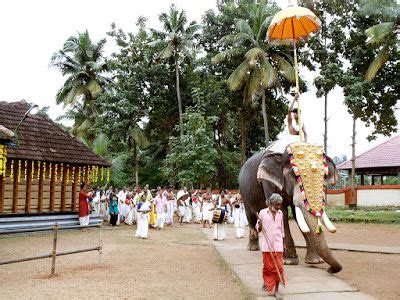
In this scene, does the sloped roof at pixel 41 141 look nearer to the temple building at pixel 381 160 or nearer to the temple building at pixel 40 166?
the temple building at pixel 40 166

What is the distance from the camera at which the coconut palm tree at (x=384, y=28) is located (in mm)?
19891

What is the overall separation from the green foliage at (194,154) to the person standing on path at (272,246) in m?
19.7

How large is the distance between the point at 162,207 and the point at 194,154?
880cm

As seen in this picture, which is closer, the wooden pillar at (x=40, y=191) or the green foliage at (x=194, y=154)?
the wooden pillar at (x=40, y=191)

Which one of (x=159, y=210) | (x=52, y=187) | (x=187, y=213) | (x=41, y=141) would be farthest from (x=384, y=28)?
(x=52, y=187)

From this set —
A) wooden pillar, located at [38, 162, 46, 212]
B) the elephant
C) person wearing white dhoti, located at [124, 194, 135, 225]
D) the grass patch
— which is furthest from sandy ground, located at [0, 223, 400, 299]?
person wearing white dhoti, located at [124, 194, 135, 225]

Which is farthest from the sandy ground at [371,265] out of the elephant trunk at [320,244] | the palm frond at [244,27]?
the palm frond at [244,27]

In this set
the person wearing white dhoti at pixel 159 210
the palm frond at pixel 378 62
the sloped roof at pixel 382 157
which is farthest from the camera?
the sloped roof at pixel 382 157

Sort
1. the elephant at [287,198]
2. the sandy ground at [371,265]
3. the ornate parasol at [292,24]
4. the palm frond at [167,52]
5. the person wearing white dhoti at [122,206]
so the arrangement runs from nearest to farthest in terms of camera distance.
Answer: the sandy ground at [371,265], the elephant at [287,198], the ornate parasol at [292,24], the person wearing white dhoti at [122,206], the palm frond at [167,52]

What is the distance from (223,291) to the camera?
23.4ft

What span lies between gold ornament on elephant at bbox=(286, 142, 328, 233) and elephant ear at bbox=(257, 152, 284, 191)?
1.68 ft

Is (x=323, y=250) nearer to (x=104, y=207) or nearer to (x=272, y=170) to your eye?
(x=272, y=170)

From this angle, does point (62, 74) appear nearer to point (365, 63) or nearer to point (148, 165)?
point (148, 165)

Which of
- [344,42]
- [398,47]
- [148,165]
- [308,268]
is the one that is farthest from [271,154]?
[148,165]
